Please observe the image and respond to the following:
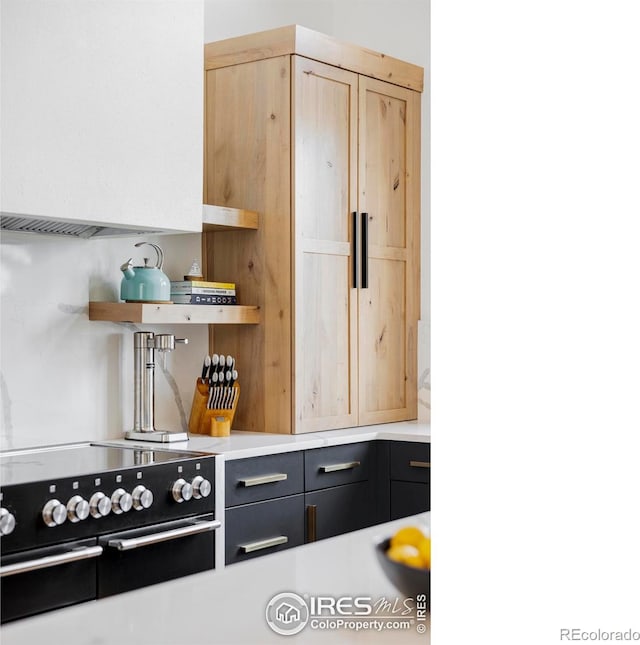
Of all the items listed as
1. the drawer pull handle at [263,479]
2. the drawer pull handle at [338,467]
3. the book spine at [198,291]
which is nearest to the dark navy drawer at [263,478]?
the drawer pull handle at [263,479]

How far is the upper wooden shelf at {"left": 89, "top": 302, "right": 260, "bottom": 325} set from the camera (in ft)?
9.37

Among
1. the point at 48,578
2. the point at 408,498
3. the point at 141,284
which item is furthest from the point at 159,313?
the point at 408,498

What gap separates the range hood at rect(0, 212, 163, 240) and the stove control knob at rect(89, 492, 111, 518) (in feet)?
2.49

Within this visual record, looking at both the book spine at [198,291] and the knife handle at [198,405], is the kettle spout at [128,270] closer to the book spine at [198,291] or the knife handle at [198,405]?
the book spine at [198,291]

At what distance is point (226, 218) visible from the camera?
3102 mm

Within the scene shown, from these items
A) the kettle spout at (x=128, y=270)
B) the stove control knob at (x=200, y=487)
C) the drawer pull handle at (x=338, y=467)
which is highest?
the kettle spout at (x=128, y=270)

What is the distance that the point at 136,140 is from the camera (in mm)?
2639

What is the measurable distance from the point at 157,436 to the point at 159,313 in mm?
401

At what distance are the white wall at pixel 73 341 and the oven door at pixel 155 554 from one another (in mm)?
595

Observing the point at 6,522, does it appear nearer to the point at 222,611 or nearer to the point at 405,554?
the point at 222,611

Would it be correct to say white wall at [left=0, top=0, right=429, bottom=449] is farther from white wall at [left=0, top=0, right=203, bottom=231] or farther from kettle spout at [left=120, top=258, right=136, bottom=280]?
kettle spout at [left=120, top=258, right=136, bottom=280]

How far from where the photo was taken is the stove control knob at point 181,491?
8.23ft
